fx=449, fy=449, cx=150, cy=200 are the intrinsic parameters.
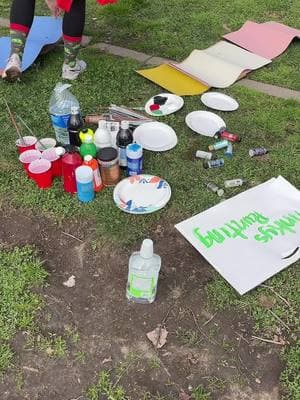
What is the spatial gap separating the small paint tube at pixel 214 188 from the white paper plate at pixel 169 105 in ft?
2.34

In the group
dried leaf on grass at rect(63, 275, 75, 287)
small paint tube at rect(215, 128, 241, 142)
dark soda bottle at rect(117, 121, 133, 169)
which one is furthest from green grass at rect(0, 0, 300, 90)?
dried leaf on grass at rect(63, 275, 75, 287)

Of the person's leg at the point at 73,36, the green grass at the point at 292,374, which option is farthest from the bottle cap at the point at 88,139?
the green grass at the point at 292,374

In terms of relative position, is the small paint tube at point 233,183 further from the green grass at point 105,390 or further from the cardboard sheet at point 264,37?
the cardboard sheet at point 264,37

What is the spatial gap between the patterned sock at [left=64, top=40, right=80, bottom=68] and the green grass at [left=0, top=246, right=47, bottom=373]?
1.64m

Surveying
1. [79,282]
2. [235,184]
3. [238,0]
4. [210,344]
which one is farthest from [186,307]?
[238,0]

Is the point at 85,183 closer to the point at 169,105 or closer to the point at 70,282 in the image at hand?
the point at 70,282

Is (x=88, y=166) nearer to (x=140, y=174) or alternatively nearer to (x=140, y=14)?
(x=140, y=174)

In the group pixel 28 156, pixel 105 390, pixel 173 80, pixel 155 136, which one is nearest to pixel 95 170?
pixel 28 156

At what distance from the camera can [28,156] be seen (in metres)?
2.55

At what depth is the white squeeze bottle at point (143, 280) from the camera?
197 centimetres

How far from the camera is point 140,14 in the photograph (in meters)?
4.23

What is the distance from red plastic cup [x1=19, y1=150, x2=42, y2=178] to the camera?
8.32 feet

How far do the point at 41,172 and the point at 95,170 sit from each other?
0.31m

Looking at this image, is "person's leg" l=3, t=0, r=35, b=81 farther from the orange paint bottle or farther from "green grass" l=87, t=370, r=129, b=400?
"green grass" l=87, t=370, r=129, b=400
